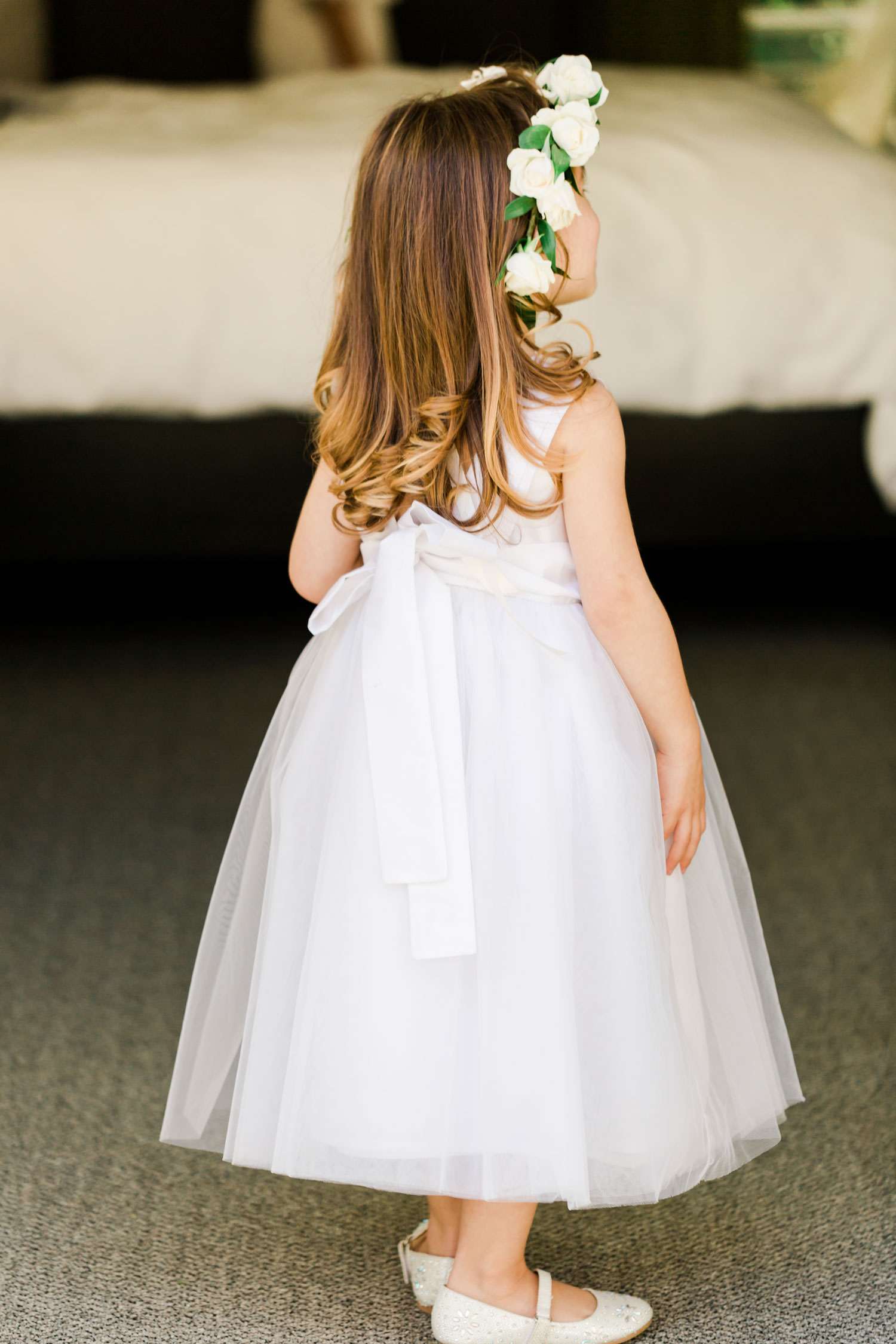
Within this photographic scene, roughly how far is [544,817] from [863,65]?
371 centimetres

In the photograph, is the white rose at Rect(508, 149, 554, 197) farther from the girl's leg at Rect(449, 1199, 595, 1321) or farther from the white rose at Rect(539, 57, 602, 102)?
the girl's leg at Rect(449, 1199, 595, 1321)

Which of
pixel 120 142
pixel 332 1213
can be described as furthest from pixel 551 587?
pixel 120 142

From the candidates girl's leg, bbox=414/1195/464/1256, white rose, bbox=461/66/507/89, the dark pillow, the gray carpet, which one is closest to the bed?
the gray carpet

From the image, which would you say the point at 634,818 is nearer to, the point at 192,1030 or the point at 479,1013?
the point at 479,1013

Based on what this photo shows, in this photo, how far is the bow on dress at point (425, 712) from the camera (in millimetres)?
792

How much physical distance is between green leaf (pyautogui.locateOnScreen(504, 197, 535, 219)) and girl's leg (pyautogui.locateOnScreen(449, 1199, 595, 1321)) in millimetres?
635

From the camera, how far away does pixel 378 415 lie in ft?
2.88

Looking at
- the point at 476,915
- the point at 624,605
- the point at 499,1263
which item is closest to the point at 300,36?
the point at 624,605

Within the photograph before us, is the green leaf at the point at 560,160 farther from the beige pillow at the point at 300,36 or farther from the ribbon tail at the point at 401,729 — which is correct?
the beige pillow at the point at 300,36

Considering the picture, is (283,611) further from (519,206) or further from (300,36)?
(300,36)

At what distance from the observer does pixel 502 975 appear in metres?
0.80

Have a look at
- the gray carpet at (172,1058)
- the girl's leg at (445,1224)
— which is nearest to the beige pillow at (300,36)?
the gray carpet at (172,1058)

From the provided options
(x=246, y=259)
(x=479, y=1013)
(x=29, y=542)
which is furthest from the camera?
(x=29, y=542)

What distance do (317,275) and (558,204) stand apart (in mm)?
1072
